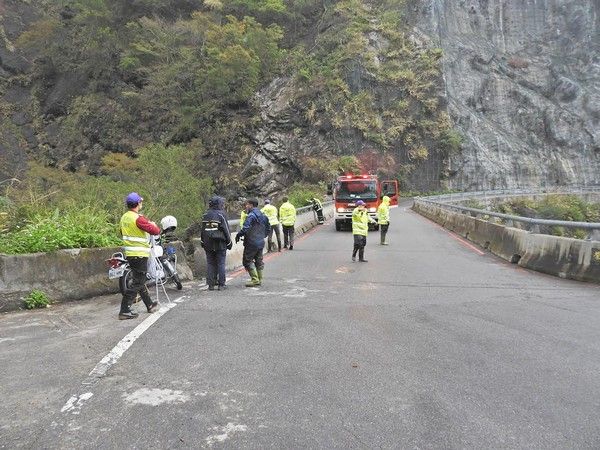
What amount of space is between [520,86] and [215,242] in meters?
64.5

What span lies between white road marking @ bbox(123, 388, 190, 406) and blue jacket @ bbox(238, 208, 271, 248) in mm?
5444

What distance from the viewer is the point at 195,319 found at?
6715 millimetres

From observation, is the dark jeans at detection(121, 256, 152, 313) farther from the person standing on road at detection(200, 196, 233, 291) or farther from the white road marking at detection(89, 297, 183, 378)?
the person standing on road at detection(200, 196, 233, 291)

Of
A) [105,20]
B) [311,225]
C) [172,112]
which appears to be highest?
[105,20]

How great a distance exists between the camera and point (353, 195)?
23250mm

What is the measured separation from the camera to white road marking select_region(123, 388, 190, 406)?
395 cm

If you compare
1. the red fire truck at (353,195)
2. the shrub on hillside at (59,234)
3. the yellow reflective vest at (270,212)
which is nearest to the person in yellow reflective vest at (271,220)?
the yellow reflective vest at (270,212)

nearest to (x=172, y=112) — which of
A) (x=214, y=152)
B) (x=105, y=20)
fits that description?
(x=214, y=152)

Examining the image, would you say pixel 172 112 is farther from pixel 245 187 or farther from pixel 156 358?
pixel 156 358

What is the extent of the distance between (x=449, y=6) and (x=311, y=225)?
54320mm

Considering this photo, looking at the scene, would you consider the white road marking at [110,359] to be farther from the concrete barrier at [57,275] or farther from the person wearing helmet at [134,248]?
the concrete barrier at [57,275]

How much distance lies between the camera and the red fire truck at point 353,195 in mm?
23047

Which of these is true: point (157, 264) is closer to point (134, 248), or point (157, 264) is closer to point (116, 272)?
point (116, 272)

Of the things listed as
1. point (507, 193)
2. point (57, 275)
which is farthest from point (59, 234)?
point (507, 193)
